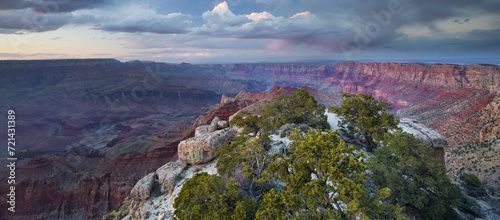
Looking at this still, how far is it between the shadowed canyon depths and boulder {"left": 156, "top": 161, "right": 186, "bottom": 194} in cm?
2865

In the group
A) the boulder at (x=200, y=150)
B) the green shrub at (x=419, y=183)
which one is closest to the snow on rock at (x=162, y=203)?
the boulder at (x=200, y=150)

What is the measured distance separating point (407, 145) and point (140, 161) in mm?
55460

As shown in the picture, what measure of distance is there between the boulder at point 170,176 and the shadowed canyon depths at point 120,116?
28.7 metres

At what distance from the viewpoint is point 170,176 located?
20984 mm

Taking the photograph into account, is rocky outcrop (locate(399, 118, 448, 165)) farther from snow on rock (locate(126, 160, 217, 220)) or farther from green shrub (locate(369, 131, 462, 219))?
snow on rock (locate(126, 160, 217, 220))

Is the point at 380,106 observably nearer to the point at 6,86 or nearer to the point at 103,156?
the point at 103,156

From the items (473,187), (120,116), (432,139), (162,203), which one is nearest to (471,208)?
(432,139)

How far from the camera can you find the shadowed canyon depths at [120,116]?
141 feet

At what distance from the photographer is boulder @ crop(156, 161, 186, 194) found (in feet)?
66.6

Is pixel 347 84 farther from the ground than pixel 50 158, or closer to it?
farther from the ground

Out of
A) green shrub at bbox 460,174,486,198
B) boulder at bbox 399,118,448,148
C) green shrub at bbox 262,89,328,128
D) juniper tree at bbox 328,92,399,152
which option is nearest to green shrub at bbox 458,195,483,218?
green shrub at bbox 460,174,486,198

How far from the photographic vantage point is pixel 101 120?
402ft

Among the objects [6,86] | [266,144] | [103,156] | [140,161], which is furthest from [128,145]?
[6,86]

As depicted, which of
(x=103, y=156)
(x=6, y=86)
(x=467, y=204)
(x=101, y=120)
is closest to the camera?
(x=467, y=204)
